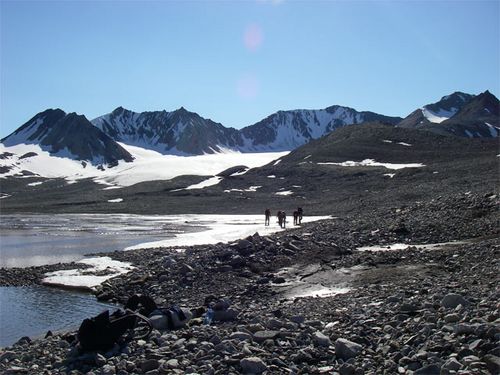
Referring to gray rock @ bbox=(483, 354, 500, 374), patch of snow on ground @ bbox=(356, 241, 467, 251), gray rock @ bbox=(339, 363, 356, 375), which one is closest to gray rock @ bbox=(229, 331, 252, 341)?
gray rock @ bbox=(339, 363, 356, 375)

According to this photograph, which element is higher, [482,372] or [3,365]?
[482,372]

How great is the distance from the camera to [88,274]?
29234mm

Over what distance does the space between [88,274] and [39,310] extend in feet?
26.0

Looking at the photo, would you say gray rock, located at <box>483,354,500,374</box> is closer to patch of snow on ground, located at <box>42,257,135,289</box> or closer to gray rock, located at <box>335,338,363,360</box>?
gray rock, located at <box>335,338,363,360</box>

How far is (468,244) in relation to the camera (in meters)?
25.0

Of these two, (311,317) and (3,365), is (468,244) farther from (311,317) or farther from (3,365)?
(3,365)

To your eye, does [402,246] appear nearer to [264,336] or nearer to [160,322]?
[160,322]

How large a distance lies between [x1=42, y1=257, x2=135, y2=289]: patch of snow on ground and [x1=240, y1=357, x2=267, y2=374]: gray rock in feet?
56.4

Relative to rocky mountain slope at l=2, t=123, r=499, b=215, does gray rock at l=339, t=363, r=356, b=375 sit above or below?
below

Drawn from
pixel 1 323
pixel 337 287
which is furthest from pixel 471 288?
pixel 1 323

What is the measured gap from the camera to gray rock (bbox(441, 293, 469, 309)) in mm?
11984

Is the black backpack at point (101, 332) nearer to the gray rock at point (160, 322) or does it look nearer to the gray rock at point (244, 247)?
the gray rock at point (160, 322)

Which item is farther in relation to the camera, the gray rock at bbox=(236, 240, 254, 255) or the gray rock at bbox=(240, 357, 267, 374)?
the gray rock at bbox=(236, 240, 254, 255)

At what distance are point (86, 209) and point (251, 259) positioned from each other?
95336 mm
